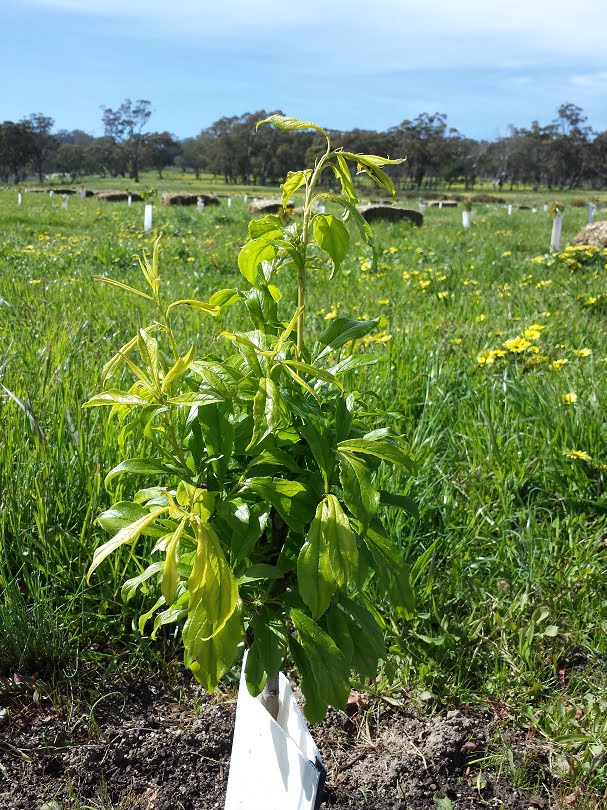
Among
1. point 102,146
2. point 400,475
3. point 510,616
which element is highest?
point 102,146

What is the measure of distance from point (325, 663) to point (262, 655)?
0.39 ft

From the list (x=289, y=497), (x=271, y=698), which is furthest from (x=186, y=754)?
(x=289, y=497)

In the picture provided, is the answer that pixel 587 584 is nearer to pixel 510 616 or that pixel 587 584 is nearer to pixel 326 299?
pixel 510 616

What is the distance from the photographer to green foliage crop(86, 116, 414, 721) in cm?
101

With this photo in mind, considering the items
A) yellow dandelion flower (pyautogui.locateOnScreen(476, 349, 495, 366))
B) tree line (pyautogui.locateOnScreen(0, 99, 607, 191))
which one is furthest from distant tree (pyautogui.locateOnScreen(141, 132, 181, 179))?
yellow dandelion flower (pyautogui.locateOnScreen(476, 349, 495, 366))

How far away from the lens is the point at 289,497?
1.12 meters

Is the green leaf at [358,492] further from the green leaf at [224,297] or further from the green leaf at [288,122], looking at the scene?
the green leaf at [288,122]

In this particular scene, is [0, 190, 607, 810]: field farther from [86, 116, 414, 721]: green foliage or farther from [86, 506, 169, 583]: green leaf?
[86, 506, 169, 583]: green leaf

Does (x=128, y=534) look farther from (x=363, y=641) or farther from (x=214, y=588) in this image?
(x=363, y=641)

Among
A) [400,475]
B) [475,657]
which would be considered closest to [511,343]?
[400,475]

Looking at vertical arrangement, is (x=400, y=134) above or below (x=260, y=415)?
above

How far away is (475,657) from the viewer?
6.71 feet

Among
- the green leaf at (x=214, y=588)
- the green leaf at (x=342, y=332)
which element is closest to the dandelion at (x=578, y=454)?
the green leaf at (x=342, y=332)

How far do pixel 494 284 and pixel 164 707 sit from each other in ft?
18.8
